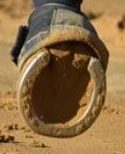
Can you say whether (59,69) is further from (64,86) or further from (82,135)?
(82,135)

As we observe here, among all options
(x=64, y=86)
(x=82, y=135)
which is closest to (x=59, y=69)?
(x=64, y=86)

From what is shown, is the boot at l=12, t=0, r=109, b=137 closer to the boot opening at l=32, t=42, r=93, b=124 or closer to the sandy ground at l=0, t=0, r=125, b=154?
the boot opening at l=32, t=42, r=93, b=124

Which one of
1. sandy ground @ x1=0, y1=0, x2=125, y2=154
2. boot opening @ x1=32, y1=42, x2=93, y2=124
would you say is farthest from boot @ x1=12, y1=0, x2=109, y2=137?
sandy ground @ x1=0, y1=0, x2=125, y2=154

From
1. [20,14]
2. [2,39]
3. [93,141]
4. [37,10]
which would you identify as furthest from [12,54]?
[20,14]

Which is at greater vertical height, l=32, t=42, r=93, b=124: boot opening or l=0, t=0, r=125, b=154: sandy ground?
l=32, t=42, r=93, b=124: boot opening

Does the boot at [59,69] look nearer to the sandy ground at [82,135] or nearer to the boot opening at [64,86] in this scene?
the boot opening at [64,86]

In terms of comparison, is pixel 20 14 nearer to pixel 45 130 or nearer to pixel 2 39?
pixel 2 39

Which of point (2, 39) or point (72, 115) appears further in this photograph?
point (2, 39)

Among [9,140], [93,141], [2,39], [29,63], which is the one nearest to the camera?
[29,63]
